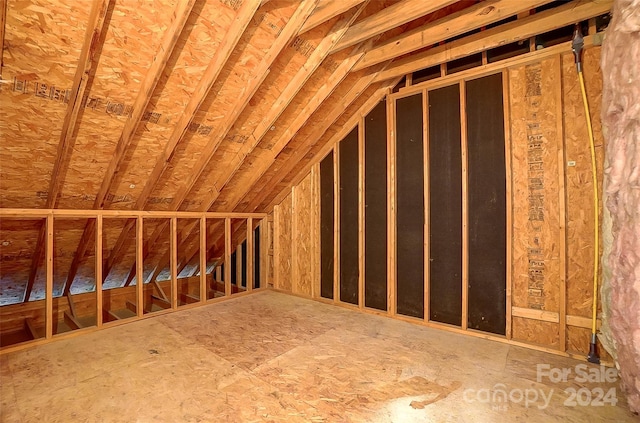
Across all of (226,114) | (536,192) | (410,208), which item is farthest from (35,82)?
(536,192)

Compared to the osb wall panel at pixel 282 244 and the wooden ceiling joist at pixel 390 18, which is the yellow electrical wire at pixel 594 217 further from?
the osb wall panel at pixel 282 244

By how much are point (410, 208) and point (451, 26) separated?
1.87 meters

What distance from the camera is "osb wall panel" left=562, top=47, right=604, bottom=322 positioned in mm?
2445

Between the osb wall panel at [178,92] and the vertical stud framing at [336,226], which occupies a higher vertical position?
the osb wall panel at [178,92]

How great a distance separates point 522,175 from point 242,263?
4593mm

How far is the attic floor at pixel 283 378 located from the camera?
1.79m

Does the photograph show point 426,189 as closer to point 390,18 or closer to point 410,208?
point 410,208

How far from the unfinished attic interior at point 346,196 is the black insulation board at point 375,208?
29 mm

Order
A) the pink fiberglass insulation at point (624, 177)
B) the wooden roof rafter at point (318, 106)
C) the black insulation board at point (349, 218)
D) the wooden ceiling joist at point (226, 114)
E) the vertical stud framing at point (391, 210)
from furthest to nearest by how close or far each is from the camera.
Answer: the black insulation board at point (349, 218), the vertical stud framing at point (391, 210), the wooden roof rafter at point (318, 106), the wooden ceiling joist at point (226, 114), the pink fiberglass insulation at point (624, 177)

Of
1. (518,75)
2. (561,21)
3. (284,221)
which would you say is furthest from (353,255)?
(561,21)

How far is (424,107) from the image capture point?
10.9 feet

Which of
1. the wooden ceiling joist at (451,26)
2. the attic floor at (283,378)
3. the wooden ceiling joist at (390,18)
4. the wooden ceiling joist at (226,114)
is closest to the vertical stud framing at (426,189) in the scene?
the attic floor at (283,378)

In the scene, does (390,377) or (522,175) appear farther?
(522,175)

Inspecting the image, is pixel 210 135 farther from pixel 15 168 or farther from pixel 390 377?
pixel 390 377
